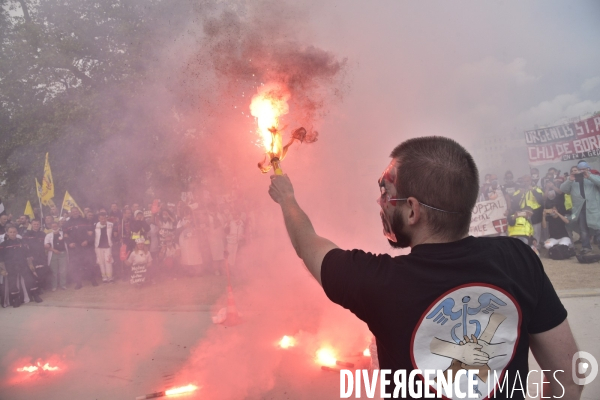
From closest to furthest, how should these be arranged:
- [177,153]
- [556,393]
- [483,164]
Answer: [556,393], [177,153], [483,164]

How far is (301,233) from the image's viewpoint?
159 centimetres

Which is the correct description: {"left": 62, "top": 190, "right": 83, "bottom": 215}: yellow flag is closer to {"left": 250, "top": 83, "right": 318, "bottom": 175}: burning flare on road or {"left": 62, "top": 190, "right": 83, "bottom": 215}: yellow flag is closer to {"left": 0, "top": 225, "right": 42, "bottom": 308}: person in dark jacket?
{"left": 0, "top": 225, "right": 42, "bottom": 308}: person in dark jacket

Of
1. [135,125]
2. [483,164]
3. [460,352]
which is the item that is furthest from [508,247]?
[483,164]

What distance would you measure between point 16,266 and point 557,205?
8559 mm

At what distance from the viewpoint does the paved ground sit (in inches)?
152

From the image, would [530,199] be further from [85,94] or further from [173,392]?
[85,94]

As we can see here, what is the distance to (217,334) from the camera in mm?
5023

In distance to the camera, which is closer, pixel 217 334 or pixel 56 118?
pixel 217 334

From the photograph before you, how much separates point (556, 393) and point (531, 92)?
6.14m

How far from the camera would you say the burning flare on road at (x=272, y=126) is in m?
2.54

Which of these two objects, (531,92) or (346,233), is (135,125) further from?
(531,92)

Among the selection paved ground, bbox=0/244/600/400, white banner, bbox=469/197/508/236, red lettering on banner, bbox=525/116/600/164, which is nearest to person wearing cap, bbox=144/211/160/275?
paved ground, bbox=0/244/600/400

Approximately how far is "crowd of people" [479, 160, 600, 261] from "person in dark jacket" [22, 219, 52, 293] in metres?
6.85

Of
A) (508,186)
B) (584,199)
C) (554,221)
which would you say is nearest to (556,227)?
(554,221)
